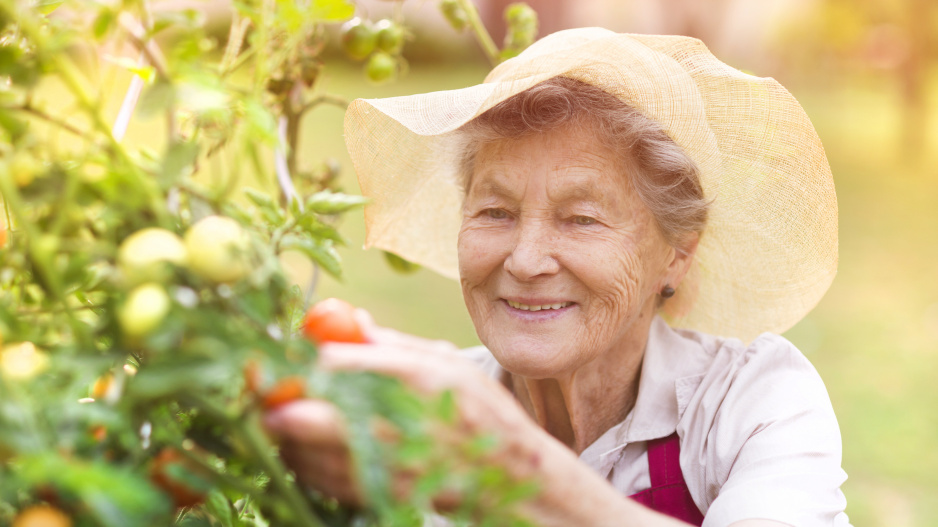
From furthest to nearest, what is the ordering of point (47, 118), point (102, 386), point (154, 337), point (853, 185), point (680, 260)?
point (853, 185)
point (680, 260)
point (102, 386)
point (47, 118)
point (154, 337)

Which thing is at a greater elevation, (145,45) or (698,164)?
(145,45)

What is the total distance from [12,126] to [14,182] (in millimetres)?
38

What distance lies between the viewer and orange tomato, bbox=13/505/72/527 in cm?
49

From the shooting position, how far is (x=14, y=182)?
0.56m

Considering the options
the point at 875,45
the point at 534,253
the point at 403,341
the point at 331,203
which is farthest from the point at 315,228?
the point at 875,45

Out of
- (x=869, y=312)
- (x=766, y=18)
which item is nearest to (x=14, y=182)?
(x=869, y=312)

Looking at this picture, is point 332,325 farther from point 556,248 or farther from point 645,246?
point 645,246

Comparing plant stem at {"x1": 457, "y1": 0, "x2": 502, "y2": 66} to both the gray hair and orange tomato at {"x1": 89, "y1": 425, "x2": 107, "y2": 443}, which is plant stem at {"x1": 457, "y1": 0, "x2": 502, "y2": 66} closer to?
the gray hair

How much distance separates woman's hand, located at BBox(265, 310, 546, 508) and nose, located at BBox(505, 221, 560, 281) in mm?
663

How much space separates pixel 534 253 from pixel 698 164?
343 millimetres

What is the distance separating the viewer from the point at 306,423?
0.54 meters

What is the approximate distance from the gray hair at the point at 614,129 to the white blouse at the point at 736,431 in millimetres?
264

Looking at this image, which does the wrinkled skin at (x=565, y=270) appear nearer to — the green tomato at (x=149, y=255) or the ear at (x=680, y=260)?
the ear at (x=680, y=260)

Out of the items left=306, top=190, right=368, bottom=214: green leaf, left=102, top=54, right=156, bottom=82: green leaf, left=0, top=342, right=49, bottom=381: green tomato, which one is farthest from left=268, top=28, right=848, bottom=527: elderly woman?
left=0, top=342, right=49, bottom=381: green tomato
